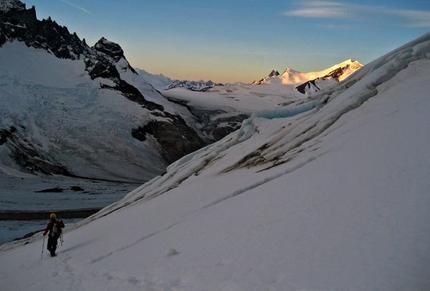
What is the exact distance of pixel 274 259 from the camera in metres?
6.96

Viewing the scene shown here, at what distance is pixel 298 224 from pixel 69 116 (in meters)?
73.0

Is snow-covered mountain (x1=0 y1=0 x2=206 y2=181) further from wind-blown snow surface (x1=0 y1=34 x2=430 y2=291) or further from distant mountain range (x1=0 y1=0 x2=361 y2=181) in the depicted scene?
wind-blown snow surface (x1=0 y1=34 x2=430 y2=291)

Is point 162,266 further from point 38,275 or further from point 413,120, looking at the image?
point 413,120

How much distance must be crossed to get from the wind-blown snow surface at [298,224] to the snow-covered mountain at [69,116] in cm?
4802

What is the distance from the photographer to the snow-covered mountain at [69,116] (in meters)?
64.7

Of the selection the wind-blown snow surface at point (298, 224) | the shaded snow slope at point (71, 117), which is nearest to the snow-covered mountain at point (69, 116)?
the shaded snow slope at point (71, 117)

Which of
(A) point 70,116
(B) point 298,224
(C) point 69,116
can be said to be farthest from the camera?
(A) point 70,116

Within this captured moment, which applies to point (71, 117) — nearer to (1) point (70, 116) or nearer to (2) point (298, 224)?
(1) point (70, 116)

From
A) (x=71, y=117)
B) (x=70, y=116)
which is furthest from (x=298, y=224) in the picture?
(x=70, y=116)

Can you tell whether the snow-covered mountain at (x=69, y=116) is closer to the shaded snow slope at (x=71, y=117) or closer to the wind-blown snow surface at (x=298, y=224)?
the shaded snow slope at (x=71, y=117)

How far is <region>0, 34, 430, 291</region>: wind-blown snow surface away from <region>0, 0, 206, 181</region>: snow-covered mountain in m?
48.0

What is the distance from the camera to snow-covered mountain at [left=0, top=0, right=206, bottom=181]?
6469 centimetres

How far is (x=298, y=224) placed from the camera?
805 cm

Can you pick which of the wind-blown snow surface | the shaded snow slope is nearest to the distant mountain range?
the shaded snow slope
